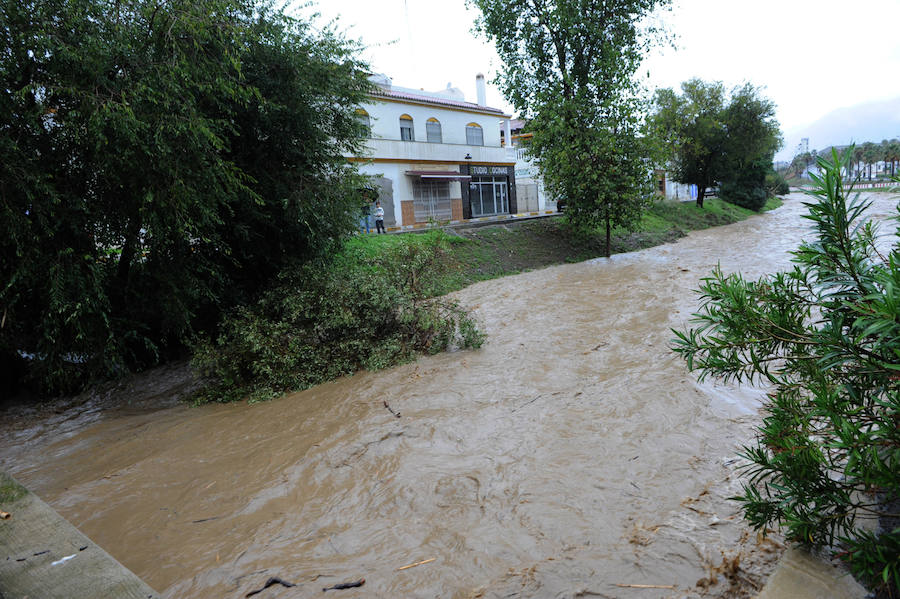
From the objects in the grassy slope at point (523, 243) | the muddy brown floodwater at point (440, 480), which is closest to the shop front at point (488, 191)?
the grassy slope at point (523, 243)

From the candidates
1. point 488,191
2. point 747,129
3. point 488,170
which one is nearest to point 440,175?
point 488,170

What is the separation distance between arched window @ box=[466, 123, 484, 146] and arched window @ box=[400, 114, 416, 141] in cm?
467

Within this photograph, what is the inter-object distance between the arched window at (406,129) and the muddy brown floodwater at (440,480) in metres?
22.7

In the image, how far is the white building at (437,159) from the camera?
2788 cm

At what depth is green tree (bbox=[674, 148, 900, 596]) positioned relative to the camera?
75.8 inches

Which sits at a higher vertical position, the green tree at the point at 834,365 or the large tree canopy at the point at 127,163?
the large tree canopy at the point at 127,163

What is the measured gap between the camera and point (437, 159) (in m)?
30.4

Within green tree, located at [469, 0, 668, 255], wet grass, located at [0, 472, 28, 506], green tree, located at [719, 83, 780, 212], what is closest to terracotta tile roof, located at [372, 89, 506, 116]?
green tree, located at [469, 0, 668, 255]

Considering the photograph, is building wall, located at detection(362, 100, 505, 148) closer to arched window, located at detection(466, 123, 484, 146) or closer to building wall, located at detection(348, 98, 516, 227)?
building wall, located at detection(348, 98, 516, 227)

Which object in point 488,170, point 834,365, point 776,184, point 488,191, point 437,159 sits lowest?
point 834,365

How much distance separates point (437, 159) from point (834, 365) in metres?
29.6

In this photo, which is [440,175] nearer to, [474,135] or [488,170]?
[474,135]

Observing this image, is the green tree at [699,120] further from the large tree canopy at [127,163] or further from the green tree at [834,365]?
the green tree at [834,365]

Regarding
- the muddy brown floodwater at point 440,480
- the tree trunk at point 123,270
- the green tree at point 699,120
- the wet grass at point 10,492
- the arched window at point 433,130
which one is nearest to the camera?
the wet grass at point 10,492
